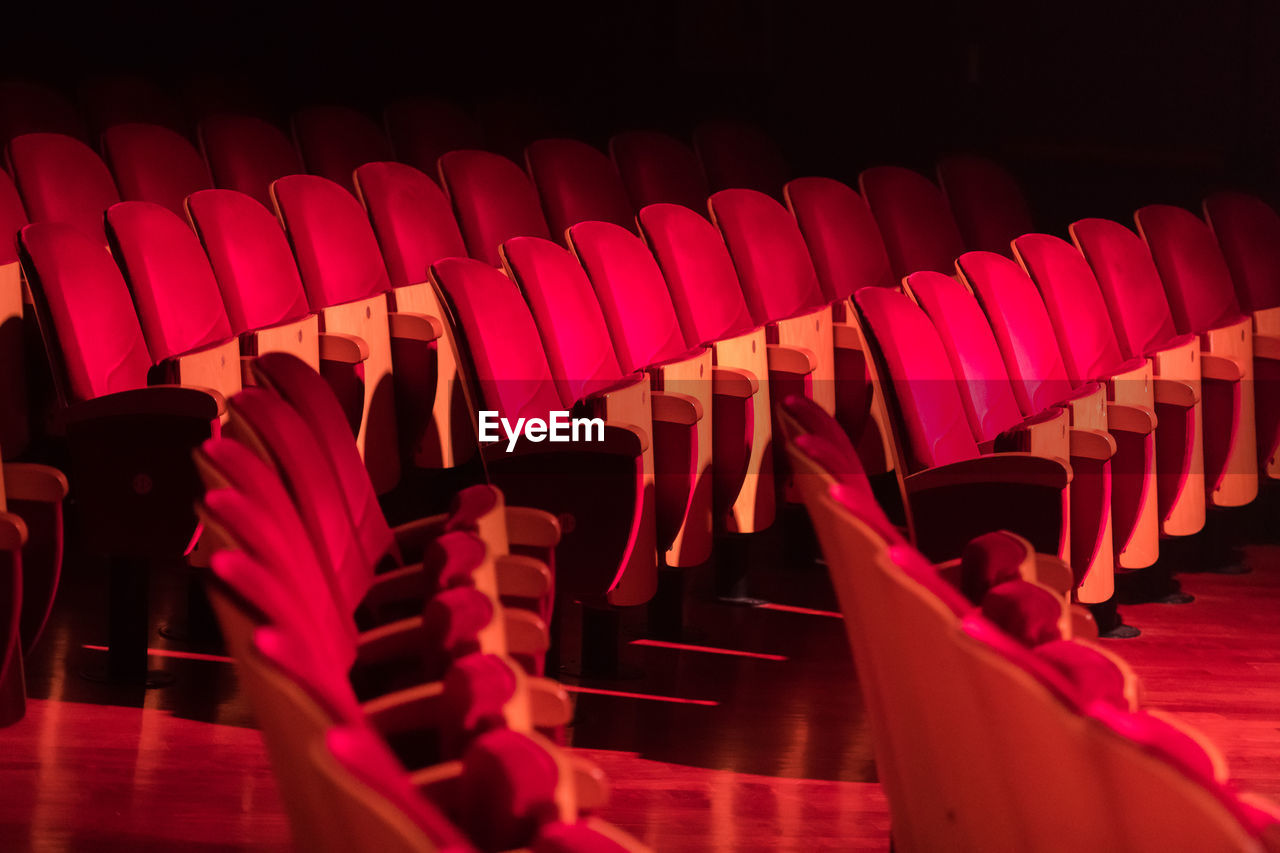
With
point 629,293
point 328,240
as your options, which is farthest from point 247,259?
point 629,293

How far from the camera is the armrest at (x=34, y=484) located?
41cm

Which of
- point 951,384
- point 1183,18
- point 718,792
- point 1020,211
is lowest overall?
point 718,792

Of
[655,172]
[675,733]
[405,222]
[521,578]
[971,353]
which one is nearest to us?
[521,578]

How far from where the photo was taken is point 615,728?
51cm

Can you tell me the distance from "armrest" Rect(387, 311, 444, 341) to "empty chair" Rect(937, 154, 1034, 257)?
0.47m

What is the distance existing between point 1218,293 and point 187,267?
56 cm

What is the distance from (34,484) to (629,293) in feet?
0.99

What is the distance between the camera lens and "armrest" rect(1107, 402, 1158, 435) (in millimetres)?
592

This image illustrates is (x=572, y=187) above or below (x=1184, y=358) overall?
above

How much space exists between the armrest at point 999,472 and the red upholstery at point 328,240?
297mm

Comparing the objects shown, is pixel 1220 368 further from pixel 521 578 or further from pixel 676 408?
pixel 521 578

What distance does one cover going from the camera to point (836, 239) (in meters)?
0.84

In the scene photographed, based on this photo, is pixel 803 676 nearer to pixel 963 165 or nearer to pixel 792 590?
pixel 792 590

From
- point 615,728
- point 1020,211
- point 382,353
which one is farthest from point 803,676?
point 1020,211
